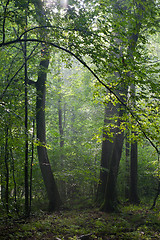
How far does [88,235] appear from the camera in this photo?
612 cm

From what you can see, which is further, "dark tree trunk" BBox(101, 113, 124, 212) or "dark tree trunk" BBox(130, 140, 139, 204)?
"dark tree trunk" BBox(130, 140, 139, 204)

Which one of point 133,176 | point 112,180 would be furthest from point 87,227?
point 133,176

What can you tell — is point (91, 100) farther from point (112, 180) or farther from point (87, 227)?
point (87, 227)

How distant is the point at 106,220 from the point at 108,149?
3572 mm

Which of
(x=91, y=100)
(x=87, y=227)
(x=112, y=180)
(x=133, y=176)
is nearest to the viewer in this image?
(x=87, y=227)

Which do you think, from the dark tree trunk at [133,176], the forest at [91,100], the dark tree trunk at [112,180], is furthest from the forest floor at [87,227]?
the dark tree trunk at [133,176]

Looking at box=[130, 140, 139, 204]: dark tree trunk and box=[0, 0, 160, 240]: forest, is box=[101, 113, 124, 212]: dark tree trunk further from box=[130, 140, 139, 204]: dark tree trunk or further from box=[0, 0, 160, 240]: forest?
box=[130, 140, 139, 204]: dark tree trunk

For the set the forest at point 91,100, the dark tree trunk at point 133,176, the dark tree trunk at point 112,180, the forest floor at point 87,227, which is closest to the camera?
the forest at point 91,100

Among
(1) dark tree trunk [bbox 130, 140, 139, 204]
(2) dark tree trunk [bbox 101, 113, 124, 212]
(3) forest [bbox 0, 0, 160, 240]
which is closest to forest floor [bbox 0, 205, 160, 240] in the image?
(3) forest [bbox 0, 0, 160, 240]

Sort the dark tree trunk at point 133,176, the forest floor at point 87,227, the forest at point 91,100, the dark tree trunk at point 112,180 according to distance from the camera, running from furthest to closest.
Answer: the dark tree trunk at point 133,176 → the dark tree trunk at point 112,180 → the forest floor at point 87,227 → the forest at point 91,100

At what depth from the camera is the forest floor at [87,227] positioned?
18.8ft

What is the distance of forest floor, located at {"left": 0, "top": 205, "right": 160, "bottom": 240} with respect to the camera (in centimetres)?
574

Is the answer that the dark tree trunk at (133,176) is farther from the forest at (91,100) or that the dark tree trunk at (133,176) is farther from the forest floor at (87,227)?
the forest floor at (87,227)

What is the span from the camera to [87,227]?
7117 millimetres
